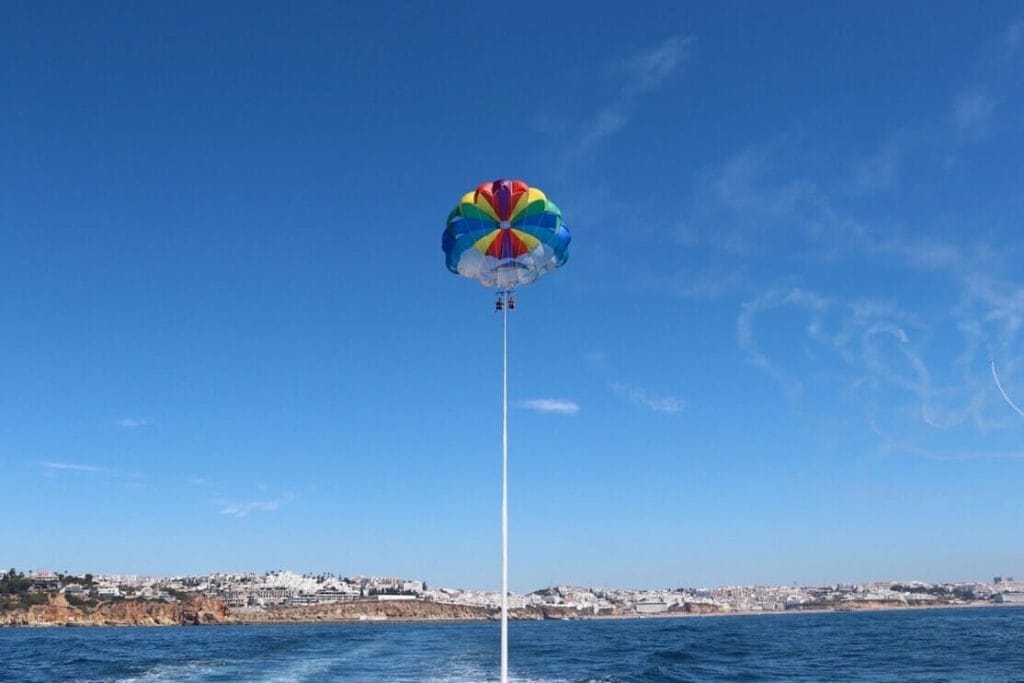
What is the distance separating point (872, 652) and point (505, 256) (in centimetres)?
4786

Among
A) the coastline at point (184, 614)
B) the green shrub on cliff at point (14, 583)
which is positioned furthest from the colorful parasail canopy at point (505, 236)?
the green shrub on cliff at point (14, 583)

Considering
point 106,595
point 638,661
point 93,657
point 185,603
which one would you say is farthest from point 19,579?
point 638,661

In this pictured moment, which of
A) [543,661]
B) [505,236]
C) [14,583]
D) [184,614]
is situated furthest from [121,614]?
[505,236]

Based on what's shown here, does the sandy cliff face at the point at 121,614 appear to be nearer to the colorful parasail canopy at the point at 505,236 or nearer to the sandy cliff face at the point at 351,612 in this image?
the sandy cliff face at the point at 351,612

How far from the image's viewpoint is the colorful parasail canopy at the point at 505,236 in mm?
16172

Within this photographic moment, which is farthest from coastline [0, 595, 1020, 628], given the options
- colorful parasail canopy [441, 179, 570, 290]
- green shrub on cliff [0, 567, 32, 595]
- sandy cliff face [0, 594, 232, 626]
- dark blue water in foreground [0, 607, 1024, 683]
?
colorful parasail canopy [441, 179, 570, 290]

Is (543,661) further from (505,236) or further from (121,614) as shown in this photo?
(121,614)

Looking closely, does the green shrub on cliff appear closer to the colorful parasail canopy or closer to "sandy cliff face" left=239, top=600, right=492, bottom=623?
"sandy cliff face" left=239, top=600, right=492, bottom=623

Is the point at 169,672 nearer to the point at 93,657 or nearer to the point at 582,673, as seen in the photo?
the point at 93,657

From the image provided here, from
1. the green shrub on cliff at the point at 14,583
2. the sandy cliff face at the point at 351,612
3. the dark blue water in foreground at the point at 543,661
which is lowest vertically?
the dark blue water in foreground at the point at 543,661

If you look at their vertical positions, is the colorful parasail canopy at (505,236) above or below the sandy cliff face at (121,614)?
above

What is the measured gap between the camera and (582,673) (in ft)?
127

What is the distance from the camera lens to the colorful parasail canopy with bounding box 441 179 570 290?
637 inches

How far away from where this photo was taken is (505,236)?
54.4ft
